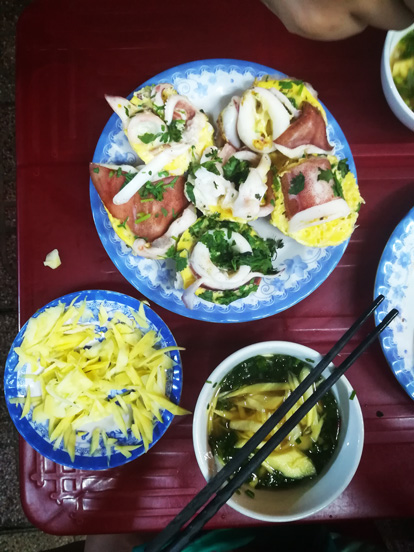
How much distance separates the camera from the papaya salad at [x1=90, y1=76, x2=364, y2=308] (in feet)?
2.64

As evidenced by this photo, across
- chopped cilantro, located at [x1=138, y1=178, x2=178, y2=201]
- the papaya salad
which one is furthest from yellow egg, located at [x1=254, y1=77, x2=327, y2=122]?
chopped cilantro, located at [x1=138, y1=178, x2=178, y2=201]

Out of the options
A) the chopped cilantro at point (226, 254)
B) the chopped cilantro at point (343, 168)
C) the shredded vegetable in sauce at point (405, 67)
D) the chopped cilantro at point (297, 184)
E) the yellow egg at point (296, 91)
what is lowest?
the chopped cilantro at point (226, 254)

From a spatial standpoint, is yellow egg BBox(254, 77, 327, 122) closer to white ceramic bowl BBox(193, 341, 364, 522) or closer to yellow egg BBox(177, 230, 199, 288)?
yellow egg BBox(177, 230, 199, 288)

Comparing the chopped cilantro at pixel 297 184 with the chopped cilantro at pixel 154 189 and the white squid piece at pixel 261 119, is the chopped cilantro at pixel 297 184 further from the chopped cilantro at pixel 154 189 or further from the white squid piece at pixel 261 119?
the chopped cilantro at pixel 154 189

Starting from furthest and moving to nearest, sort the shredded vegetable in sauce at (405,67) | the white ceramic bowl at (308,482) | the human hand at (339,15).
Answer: the shredded vegetable in sauce at (405,67) → the white ceramic bowl at (308,482) → the human hand at (339,15)

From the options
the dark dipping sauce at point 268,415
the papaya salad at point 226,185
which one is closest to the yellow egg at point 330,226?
the papaya salad at point 226,185

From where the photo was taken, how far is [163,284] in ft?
2.89

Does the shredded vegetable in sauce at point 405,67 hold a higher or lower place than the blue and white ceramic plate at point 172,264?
higher

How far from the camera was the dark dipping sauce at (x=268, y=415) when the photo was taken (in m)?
0.82

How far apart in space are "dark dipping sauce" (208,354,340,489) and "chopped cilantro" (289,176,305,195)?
29 cm

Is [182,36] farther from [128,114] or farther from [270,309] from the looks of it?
[270,309]

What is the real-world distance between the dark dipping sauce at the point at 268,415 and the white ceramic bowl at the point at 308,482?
14 millimetres

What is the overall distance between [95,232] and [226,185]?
0.30 m

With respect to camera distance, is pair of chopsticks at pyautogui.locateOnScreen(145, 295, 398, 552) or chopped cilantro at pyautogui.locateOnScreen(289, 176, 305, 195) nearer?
pair of chopsticks at pyautogui.locateOnScreen(145, 295, 398, 552)
